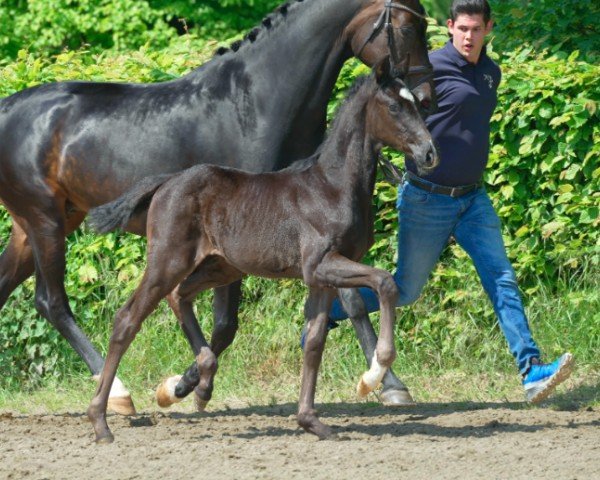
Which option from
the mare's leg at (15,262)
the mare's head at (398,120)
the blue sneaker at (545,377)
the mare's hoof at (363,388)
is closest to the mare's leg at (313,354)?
the mare's hoof at (363,388)

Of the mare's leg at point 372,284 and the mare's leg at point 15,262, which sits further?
the mare's leg at point 15,262

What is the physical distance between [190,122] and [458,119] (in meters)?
1.53

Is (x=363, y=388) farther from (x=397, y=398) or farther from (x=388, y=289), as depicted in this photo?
(x=397, y=398)

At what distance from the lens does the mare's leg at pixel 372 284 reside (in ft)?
19.7

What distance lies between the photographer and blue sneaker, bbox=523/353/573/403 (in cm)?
687

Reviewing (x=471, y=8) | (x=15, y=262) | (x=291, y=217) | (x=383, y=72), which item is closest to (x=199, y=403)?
(x=291, y=217)

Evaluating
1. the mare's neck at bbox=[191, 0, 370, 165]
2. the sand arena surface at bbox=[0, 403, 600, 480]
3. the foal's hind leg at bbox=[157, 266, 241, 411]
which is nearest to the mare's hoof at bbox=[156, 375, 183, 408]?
the foal's hind leg at bbox=[157, 266, 241, 411]

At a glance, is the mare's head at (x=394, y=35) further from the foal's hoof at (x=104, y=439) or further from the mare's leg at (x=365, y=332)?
the foal's hoof at (x=104, y=439)

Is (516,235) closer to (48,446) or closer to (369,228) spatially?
(369,228)

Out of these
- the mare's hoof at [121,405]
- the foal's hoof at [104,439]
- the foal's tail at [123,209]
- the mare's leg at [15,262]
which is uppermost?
the foal's tail at [123,209]

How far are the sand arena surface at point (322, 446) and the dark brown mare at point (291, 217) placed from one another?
0.32 metres

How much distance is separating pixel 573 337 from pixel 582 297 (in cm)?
27

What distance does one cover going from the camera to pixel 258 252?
650 cm

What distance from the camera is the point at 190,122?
7.31m
